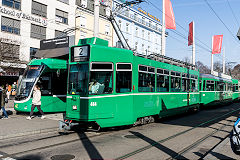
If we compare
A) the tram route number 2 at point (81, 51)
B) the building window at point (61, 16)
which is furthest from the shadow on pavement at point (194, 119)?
the building window at point (61, 16)

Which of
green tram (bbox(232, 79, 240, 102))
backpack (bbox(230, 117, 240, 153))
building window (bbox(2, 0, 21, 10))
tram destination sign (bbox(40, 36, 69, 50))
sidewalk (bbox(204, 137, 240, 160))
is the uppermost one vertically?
building window (bbox(2, 0, 21, 10))

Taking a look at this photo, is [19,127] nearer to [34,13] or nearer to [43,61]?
[43,61]

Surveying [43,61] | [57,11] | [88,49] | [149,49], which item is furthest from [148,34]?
[88,49]

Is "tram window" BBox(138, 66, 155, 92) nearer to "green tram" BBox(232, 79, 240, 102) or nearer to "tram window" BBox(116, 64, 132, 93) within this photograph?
"tram window" BBox(116, 64, 132, 93)

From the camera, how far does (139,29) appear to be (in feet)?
151

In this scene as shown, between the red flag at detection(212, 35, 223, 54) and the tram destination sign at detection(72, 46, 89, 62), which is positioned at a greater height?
the red flag at detection(212, 35, 223, 54)

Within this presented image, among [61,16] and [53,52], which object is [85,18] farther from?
[53,52]

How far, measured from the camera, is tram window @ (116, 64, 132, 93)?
877 cm

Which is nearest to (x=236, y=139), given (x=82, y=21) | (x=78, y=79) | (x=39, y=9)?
(x=78, y=79)

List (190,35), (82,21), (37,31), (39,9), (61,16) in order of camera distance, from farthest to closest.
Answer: (82,21) → (61,16) → (39,9) → (37,31) → (190,35)

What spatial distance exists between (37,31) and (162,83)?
21.5 metres

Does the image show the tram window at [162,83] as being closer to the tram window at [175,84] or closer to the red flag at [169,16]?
the tram window at [175,84]

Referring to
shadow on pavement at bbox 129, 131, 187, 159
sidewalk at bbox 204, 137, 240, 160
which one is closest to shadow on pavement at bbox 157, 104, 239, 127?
shadow on pavement at bbox 129, 131, 187, 159

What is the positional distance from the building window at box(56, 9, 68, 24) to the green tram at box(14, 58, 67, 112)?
1881 cm
